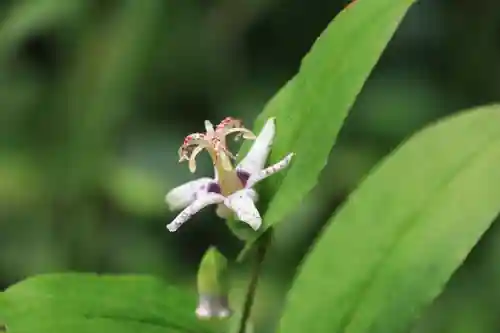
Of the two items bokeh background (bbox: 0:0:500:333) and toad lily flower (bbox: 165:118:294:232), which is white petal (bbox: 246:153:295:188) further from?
bokeh background (bbox: 0:0:500:333)

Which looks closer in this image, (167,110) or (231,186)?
(231,186)

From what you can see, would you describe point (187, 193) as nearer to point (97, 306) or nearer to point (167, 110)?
point (97, 306)

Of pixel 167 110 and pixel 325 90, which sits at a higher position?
pixel 167 110

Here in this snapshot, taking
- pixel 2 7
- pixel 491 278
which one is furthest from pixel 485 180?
pixel 2 7

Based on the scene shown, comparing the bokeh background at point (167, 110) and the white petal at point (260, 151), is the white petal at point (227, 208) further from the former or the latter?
the bokeh background at point (167, 110)

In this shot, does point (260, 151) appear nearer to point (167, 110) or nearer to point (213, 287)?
point (213, 287)

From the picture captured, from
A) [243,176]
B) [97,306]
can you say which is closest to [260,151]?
[243,176]

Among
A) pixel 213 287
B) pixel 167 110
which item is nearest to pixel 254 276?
pixel 213 287

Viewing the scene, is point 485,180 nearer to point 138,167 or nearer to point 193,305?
point 193,305
